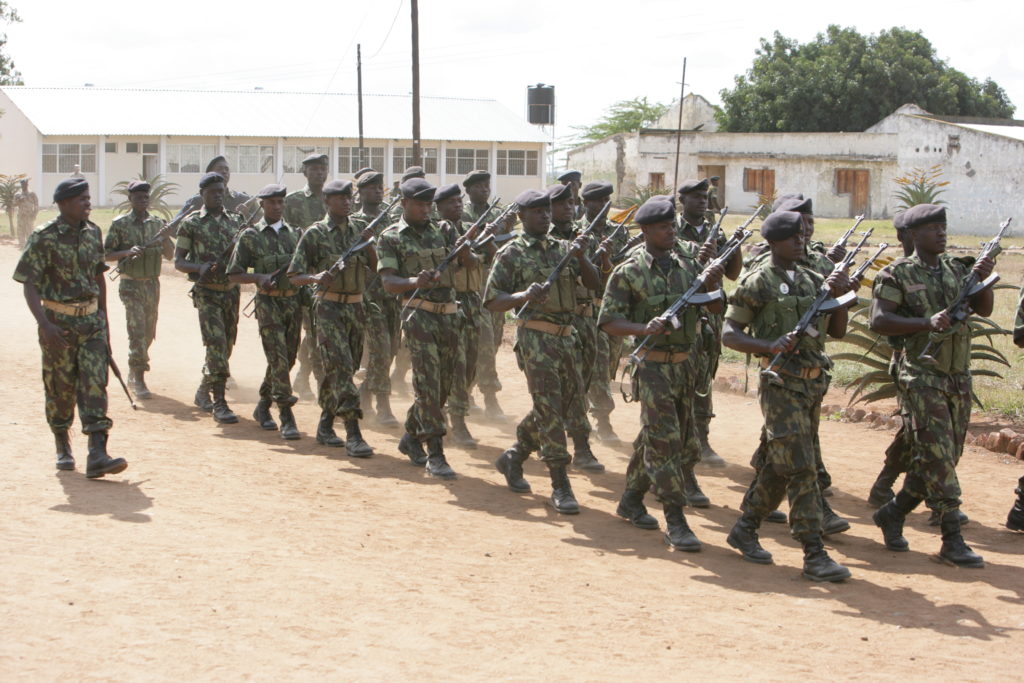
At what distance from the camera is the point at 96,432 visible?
8438mm

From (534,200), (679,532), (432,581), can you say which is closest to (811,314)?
(679,532)

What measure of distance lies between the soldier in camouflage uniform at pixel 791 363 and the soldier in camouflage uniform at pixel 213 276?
5.57 meters

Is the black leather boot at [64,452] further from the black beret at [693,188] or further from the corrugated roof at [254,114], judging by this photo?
the corrugated roof at [254,114]

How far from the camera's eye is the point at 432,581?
6.57m

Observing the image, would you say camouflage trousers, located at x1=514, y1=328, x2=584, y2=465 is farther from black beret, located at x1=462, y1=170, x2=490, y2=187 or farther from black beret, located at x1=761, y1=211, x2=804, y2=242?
black beret, located at x1=462, y1=170, x2=490, y2=187

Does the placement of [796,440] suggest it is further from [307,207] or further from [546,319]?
[307,207]

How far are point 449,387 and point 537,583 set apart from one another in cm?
289

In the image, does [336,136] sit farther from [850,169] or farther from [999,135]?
[999,135]

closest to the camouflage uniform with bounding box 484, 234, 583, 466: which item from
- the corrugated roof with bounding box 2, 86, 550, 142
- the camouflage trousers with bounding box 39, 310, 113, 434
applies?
the camouflage trousers with bounding box 39, 310, 113, 434

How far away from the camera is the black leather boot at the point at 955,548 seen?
7141 millimetres

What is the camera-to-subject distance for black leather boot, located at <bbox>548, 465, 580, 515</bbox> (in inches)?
320

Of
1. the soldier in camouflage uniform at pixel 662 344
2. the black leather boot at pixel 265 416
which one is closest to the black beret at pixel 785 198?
the soldier in camouflage uniform at pixel 662 344

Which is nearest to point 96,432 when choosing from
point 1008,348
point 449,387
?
point 449,387

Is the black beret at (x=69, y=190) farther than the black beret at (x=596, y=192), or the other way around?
the black beret at (x=596, y=192)
